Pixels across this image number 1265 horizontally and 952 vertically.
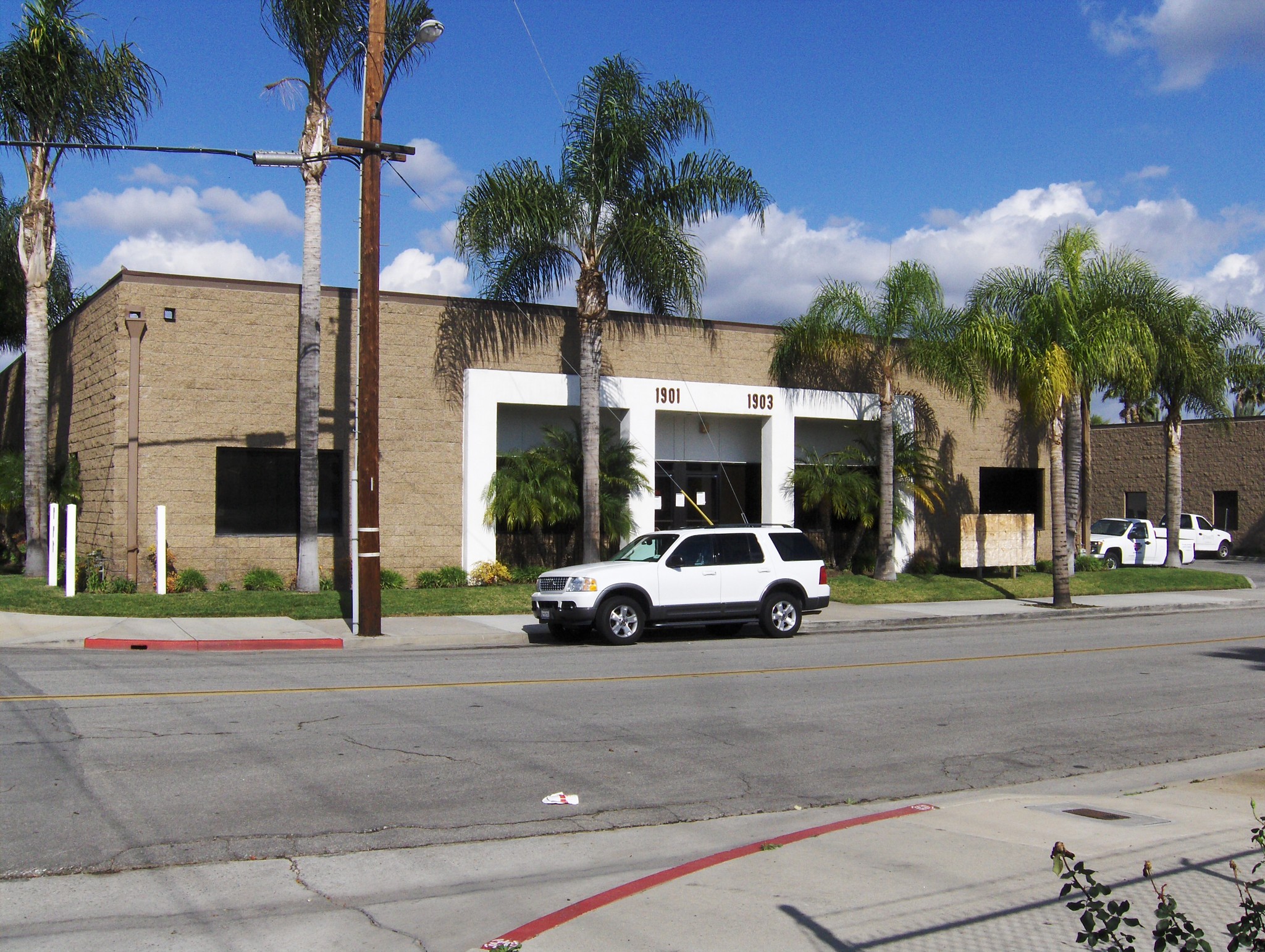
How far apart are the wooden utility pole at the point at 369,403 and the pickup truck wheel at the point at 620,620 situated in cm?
347

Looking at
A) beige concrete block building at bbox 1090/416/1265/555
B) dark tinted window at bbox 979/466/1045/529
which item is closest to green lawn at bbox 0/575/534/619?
dark tinted window at bbox 979/466/1045/529

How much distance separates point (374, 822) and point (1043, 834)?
13.4ft

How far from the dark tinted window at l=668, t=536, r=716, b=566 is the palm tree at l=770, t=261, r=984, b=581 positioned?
9.30 m

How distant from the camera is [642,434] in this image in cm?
2473

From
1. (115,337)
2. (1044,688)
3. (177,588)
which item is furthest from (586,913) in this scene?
(115,337)

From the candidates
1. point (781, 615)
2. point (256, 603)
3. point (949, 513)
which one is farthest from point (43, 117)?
point (949, 513)

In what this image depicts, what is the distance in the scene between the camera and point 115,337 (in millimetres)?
20438

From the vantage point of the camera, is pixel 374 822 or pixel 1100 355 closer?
pixel 374 822

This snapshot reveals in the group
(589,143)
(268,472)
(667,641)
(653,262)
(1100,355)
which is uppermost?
(589,143)

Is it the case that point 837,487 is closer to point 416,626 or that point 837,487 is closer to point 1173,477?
point 416,626

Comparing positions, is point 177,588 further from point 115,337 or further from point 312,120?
point 312,120

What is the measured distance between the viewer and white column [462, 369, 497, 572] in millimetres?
22812

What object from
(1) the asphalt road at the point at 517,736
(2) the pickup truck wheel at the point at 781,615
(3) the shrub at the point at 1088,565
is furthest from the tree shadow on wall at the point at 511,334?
(3) the shrub at the point at 1088,565

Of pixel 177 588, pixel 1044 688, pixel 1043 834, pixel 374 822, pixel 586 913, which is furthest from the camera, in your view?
pixel 177 588
